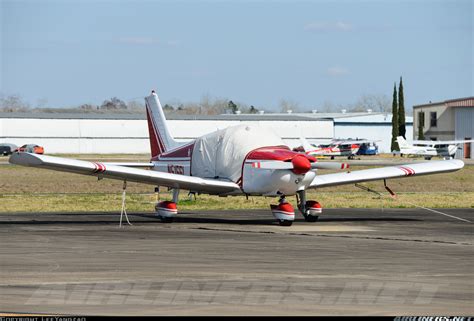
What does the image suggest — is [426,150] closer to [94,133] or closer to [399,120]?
[399,120]

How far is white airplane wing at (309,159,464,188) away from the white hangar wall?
282 ft

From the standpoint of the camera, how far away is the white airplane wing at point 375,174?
26438mm

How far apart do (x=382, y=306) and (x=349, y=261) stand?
5.05 meters

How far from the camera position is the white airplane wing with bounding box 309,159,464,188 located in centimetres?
2644

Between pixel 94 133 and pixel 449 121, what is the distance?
1585 inches

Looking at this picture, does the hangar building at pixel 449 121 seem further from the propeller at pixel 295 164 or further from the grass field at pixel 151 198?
the propeller at pixel 295 164

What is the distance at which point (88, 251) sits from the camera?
17.6 meters

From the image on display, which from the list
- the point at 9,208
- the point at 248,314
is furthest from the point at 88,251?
the point at 9,208

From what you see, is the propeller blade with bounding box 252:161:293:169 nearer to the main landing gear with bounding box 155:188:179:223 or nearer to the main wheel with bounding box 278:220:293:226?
the main wheel with bounding box 278:220:293:226

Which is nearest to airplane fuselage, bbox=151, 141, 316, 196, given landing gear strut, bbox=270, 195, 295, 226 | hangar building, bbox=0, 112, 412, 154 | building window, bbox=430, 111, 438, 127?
landing gear strut, bbox=270, 195, 295, 226

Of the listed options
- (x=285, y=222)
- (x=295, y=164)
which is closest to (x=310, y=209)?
(x=285, y=222)

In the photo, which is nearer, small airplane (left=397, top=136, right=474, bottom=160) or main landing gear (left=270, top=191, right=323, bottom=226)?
main landing gear (left=270, top=191, right=323, bottom=226)

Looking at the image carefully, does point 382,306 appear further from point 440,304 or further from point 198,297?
point 198,297

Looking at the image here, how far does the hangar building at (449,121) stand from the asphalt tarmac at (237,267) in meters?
81.5
